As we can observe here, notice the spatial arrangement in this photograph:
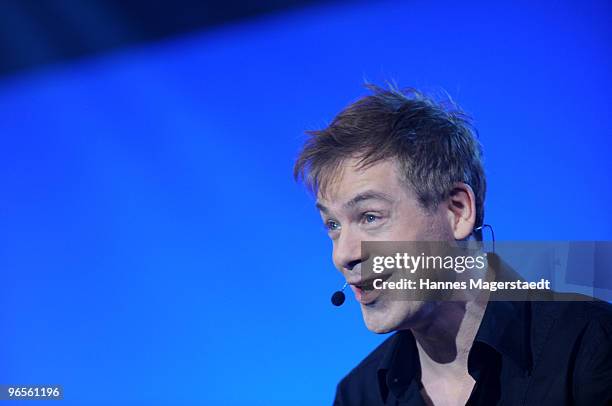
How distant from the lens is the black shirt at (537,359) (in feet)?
3.94

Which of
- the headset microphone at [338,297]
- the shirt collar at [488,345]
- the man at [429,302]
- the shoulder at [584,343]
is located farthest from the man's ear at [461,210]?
the headset microphone at [338,297]

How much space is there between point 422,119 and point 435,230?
252mm

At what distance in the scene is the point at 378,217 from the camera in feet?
4.52

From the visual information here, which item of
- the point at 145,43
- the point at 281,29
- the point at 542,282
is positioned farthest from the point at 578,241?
the point at 145,43

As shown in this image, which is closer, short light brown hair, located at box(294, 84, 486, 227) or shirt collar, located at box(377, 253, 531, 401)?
shirt collar, located at box(377, 253, 531, 401)

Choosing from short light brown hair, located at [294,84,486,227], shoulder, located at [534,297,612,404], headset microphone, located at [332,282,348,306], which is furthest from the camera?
headset microphone, located at [332,282,348,306]

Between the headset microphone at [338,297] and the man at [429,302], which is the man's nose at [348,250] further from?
the headset microphone at [338,297]

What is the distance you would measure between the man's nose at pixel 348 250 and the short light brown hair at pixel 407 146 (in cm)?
13

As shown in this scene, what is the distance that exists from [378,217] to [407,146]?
0.55 feet

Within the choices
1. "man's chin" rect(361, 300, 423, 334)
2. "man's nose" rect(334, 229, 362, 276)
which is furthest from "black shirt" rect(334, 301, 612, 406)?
"man's nose" rect(334, 229, 362, 276)

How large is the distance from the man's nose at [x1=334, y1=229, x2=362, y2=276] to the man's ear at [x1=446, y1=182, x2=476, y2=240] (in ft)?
0.70

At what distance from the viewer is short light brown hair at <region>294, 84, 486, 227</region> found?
140 centimetres

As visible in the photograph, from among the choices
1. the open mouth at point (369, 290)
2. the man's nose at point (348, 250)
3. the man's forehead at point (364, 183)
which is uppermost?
the man's forehead at point (364, 183)

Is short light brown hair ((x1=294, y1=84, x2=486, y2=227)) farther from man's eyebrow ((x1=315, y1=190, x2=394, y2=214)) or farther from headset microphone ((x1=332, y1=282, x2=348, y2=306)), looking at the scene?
headset microphone ((x1=332, y1=282, x2=348, y2=306))
